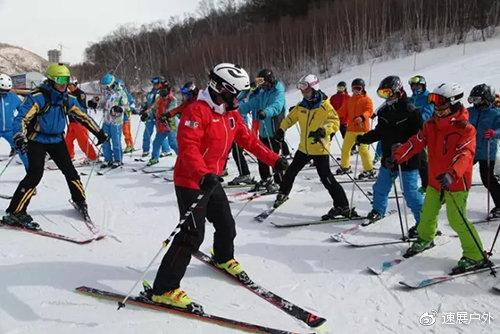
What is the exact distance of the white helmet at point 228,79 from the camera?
11.5ft

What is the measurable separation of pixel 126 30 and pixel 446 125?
75.9 meters

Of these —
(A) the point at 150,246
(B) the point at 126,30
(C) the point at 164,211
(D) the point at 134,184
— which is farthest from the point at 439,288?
(B) the point at 126,30

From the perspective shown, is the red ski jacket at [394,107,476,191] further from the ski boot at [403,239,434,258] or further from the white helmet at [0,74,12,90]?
the white helmet at [0,74,12,90]

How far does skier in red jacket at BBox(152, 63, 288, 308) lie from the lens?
3.43 meters

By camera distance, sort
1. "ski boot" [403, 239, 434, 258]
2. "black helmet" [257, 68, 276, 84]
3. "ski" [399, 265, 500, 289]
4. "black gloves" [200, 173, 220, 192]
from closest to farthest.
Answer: "black gloves" [200, 173, 220, 192]
"ski" [399, 265, 500, 289]
"ski boot" [403, 239, 434, 258]
"black helmet" [257, 68, 276, 84]

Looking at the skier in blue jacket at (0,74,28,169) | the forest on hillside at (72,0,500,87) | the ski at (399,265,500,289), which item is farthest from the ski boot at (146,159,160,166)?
the forest on hillside at (72,0,500,87)

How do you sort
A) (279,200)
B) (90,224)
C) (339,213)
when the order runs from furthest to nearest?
(279,200) → (339,213) → (90,224)

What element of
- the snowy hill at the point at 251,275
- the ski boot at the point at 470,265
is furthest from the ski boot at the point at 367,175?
the ski boot at the point at 470,265

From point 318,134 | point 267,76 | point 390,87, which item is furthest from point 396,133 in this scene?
point 267,76

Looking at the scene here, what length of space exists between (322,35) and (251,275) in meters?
33.4

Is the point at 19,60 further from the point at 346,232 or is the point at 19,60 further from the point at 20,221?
the point at 346,232

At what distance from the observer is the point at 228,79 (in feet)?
11.5

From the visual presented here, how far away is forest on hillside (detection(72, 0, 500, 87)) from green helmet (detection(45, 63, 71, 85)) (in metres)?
26.4

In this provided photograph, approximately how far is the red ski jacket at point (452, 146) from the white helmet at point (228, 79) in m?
1.88
